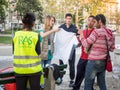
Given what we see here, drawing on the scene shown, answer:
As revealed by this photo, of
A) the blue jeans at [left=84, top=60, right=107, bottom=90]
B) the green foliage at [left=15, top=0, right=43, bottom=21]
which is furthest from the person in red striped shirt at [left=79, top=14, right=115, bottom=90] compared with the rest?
the green foliage at [left=15, top=0, right=43, bottom=21]

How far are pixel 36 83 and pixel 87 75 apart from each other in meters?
1.67

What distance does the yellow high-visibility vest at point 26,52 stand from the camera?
5.08 m

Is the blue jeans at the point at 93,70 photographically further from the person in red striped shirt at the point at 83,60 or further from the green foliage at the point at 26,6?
the green foliage at the point at 26,6

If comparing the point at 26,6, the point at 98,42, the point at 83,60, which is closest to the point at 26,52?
the point at 98,42

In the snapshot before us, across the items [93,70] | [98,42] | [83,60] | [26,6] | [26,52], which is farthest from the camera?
[26,6]

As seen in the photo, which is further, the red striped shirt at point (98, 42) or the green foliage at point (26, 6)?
the green foliage at point (26, 6)

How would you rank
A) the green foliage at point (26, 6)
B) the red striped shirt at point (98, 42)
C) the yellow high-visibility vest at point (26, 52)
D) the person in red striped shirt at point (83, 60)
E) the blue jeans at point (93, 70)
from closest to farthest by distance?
the yellow high-visibility vest at point (26, 52)
the red striped shirt at point (98, 42)
the blue jeans at point (93, 70)
the person in red striped shirt at point (83, 60)
the green foliage at point (26, 6)

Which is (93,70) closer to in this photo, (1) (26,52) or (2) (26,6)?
(1) (26,52)

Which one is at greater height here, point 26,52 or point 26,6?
point 26,52

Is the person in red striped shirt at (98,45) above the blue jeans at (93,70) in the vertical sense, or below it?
above

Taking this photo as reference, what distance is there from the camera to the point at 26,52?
5.10m

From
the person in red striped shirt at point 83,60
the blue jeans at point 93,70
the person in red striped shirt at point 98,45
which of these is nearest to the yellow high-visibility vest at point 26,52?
the person in red striped shirt at point 98,45

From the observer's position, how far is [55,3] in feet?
218

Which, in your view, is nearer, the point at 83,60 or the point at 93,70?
the point at 93,70
